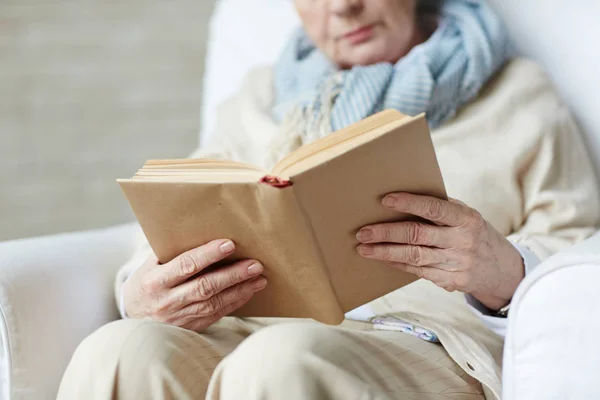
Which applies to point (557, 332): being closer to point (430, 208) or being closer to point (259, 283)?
point (430, 208)

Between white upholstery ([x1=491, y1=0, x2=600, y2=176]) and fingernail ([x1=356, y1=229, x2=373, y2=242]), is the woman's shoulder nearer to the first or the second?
white upholstery ([x1=491, y1=0, x2=600, y2=176])

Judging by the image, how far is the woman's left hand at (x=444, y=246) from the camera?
0.79 metres

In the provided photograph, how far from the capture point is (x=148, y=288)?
0.90m

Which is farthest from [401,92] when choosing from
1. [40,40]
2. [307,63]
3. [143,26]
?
[40,40]

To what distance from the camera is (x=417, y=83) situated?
1.10 meters

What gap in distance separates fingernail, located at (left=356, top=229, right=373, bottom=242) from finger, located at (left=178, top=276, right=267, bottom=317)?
132 millimetres

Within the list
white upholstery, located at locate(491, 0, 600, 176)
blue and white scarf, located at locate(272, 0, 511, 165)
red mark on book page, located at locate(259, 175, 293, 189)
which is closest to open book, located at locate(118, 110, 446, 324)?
red mark on book page, located at locate(259, 175, 293, 189)

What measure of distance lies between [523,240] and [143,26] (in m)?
1.23

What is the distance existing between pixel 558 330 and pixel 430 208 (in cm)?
19

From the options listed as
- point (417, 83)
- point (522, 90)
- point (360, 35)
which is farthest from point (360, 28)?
point (522, 90)

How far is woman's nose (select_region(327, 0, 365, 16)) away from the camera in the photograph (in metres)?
1.13

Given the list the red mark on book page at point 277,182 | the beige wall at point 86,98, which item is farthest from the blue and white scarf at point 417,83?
the beige wall at point 86,98

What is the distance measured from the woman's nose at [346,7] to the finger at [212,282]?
1.65 feet

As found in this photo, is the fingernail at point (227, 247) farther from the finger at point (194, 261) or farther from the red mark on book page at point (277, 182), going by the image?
the red mark on book page at point (277, 182)
